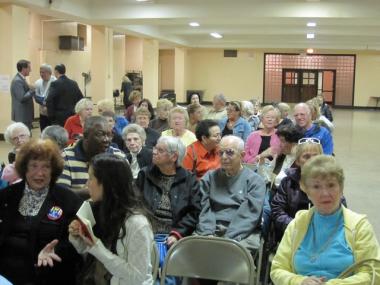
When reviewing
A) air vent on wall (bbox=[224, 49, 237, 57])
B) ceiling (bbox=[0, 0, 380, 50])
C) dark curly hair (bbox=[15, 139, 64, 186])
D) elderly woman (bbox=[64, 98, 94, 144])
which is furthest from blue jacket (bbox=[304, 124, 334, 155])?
air vent on wall (bbox=[224, 49, 237, 57])

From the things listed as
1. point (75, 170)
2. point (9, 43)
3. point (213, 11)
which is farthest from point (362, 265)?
point (213, 11)

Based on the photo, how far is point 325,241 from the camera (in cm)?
226

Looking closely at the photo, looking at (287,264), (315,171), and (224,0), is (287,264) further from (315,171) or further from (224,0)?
Answer: (224,0)

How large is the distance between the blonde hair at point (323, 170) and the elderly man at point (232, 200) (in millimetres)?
910

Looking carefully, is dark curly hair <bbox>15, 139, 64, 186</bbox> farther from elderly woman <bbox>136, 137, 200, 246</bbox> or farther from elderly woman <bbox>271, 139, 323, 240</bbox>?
elderly woman <bbox>271, 139, 323, 240</bbox>

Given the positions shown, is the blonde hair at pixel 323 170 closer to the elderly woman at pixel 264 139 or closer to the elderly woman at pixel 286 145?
the elderly woman at pixel 286 145

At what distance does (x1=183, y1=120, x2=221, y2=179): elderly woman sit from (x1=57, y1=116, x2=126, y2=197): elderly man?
1.00m

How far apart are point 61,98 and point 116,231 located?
18.3 ft

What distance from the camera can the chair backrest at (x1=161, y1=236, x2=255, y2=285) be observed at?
2473mm

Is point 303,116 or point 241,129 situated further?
point 241,129

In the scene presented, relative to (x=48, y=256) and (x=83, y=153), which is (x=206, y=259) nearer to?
(x=48, y=256)

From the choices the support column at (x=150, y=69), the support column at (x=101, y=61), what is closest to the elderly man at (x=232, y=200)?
the support column at (x=101, y=61)

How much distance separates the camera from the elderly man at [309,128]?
5.24 metres

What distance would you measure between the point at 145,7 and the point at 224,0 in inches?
78.0
